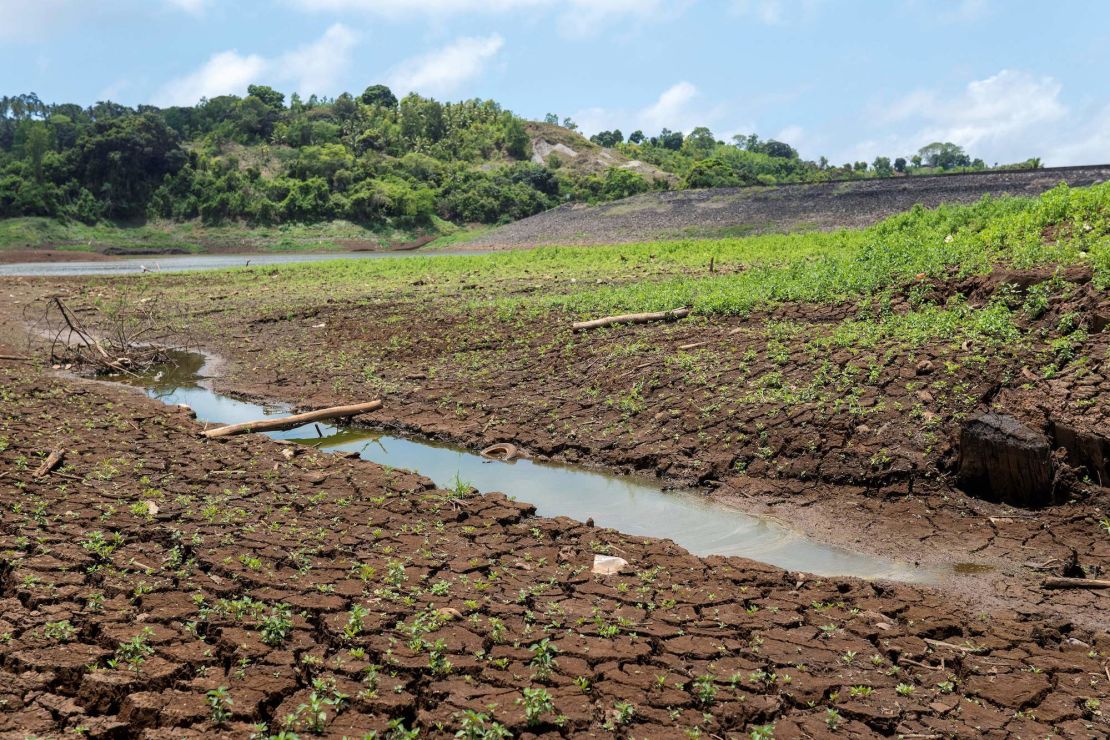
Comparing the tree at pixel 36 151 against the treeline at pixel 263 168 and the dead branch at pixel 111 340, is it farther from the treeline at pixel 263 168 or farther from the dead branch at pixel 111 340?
the dead branch at pixel 111 340

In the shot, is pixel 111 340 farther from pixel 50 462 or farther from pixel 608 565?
pixel 608 565

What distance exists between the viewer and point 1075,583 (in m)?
6.28

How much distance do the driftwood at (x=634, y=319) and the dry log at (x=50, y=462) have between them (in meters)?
7.93

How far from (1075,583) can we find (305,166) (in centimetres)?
7754

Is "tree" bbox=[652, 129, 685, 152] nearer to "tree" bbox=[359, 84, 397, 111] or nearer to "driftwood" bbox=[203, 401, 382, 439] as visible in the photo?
"tree" bbox=[359, 84, 397, 111]

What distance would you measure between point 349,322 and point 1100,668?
1565 cm

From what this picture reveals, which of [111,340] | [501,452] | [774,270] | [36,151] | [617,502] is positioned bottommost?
[617,502]

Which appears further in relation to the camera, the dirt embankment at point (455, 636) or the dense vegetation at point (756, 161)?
the dense vegetation at point (756, 161)

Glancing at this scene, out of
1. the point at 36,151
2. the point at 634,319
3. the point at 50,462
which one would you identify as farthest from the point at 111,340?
the point at 36,151

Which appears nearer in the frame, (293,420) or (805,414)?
(805,414)

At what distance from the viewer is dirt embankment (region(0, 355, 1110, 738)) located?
427 centimetres

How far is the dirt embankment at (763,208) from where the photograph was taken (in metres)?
44.2

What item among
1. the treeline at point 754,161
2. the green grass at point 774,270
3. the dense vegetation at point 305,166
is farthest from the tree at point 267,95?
the green grass at point 774,270

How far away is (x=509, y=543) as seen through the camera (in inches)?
269
